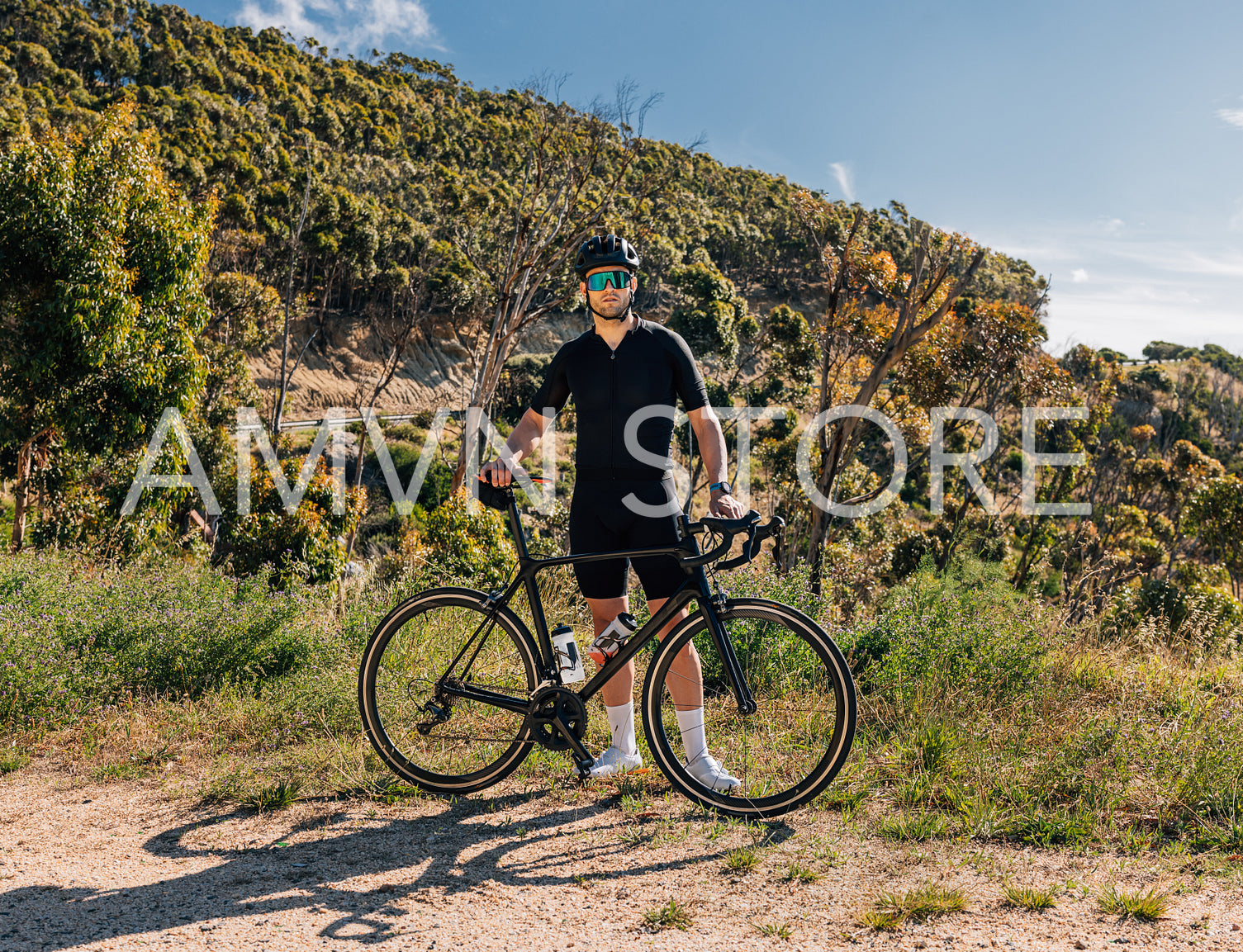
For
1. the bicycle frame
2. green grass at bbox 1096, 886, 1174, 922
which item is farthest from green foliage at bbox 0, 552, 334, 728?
green grass at bbox 1096, 886, 1174, 922

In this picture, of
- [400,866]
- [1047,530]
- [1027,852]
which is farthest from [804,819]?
[1047,530]

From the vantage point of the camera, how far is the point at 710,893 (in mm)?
2527

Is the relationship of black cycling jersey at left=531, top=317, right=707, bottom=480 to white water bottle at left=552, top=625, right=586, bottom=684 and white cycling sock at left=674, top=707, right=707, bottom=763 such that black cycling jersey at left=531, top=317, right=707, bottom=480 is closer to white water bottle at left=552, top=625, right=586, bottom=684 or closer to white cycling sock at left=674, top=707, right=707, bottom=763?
white water bottle at left=552, top=625, right=586, bottom=684

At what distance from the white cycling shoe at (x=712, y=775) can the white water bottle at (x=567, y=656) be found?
0.54 metres

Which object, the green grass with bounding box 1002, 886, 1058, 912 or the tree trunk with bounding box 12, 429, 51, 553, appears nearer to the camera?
the green grass with bounding box 1002, 886, 1058, 912

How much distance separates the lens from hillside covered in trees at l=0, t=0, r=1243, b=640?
11695mm

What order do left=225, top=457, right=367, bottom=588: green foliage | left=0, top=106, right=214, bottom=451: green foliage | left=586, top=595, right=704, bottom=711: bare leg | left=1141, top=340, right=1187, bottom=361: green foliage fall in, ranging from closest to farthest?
left=586, top=595, right=704, bottom=711: bare leg → left=0, top=106, right=214, bottom=451: green foliage → left=225, top=457, right=367, bottom=588: green foliage → left=1141, top=340, right=1187, bottom=361: green foliage

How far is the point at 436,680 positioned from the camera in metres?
3.39

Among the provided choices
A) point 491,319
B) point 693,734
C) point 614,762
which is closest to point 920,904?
point 693,734

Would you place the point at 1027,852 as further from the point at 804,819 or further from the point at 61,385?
the point at 61,385

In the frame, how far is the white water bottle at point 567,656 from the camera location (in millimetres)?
3123

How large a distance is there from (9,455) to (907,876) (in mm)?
14479

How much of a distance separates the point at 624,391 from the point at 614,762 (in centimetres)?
147

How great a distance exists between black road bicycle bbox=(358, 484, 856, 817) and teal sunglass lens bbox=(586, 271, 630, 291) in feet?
2.92
